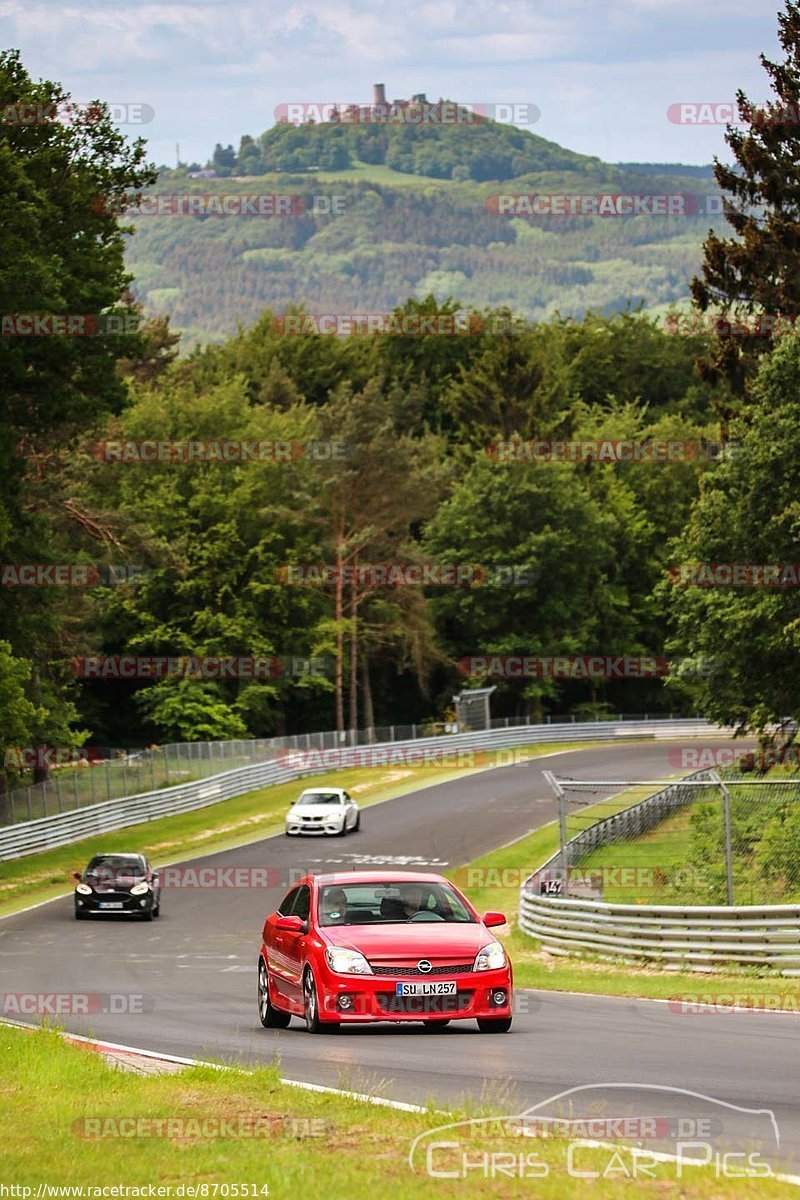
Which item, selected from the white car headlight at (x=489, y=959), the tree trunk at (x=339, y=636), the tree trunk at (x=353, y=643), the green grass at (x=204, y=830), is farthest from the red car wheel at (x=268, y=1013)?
the tree trunk at (x=353, y=643)

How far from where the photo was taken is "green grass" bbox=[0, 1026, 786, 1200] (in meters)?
7.41

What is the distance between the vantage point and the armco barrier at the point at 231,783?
155ft

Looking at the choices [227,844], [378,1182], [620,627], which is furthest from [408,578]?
[378,1182]

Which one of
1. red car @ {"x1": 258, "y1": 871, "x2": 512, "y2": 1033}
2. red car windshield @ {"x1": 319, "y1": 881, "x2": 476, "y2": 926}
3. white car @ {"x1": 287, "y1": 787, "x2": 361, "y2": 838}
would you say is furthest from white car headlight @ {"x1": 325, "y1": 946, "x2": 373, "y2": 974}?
white car @ {"x1": 287, "y1": 787, "x2": 361, "y2": 838}

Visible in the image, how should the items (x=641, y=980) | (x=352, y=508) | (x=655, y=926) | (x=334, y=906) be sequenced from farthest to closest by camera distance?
(x=352, y=508) → (x=655, y=926) → (x=641, y=980) → (x=334, y=906)

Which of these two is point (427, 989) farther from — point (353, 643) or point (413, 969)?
point (353, 643)

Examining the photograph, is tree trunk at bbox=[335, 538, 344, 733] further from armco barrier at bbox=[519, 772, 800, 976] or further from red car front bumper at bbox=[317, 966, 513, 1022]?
red car front bumper at bbox=[317, 966, 513, 1022]

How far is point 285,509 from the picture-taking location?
82312 millimetres

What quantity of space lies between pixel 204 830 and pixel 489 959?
3928 cm

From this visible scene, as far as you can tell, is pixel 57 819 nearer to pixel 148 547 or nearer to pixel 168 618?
pixel 148 547

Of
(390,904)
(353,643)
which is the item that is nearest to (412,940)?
(390,904)

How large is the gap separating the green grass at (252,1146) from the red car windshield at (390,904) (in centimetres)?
383

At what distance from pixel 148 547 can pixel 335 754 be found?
13.7 m

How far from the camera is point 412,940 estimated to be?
1457cm
